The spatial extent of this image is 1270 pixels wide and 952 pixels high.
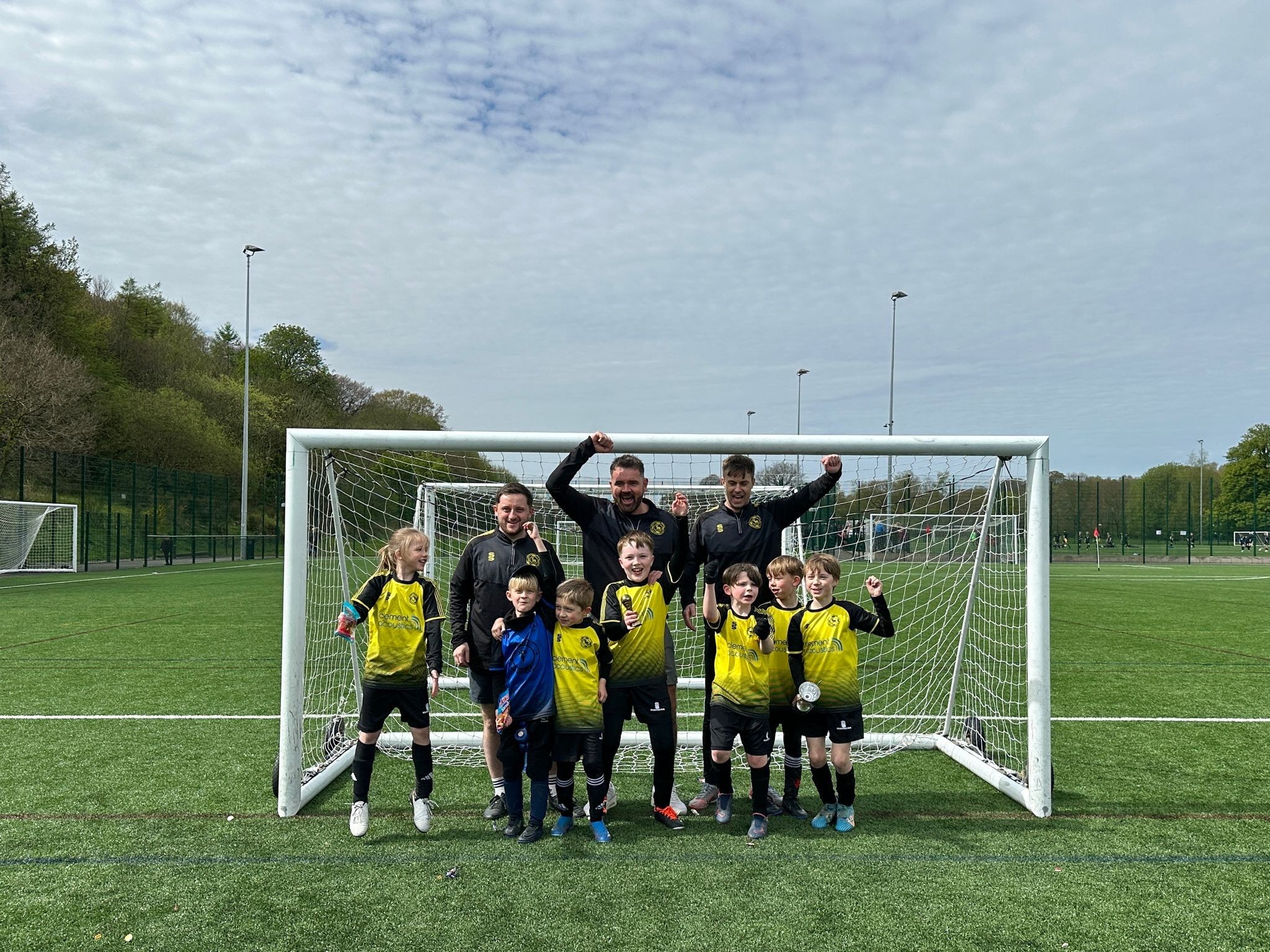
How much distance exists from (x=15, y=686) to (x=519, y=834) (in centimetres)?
590

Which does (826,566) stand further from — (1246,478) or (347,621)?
(1246,478)

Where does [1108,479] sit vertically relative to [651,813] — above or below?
above

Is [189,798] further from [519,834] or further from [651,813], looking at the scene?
[651,813]

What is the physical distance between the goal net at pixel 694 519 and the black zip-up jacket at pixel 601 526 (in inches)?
10.1

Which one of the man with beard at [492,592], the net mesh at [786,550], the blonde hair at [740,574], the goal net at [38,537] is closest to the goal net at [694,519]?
the net mesh at [786,550]

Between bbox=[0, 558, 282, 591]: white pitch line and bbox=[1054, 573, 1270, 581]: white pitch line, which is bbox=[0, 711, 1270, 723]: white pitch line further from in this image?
bbox=[1054, 573, 1270, 581]: white pitch line

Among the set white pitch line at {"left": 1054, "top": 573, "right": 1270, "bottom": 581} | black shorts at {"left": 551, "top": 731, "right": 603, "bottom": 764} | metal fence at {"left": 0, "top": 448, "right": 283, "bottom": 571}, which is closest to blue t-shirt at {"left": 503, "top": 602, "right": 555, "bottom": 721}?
black shorts at {"left": 551, "top": 731, "right": 603, "bottom": 764}

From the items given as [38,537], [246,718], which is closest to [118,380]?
[38,537]

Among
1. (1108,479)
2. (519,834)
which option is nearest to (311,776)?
(519,834)

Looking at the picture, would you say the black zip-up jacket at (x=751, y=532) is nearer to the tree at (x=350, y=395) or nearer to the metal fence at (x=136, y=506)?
the metal fence at (x=136, y=506)

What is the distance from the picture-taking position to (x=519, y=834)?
380cm

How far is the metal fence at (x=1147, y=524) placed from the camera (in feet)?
116

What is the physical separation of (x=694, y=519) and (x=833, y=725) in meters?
2.47

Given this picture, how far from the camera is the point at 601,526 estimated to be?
13.5 ft
